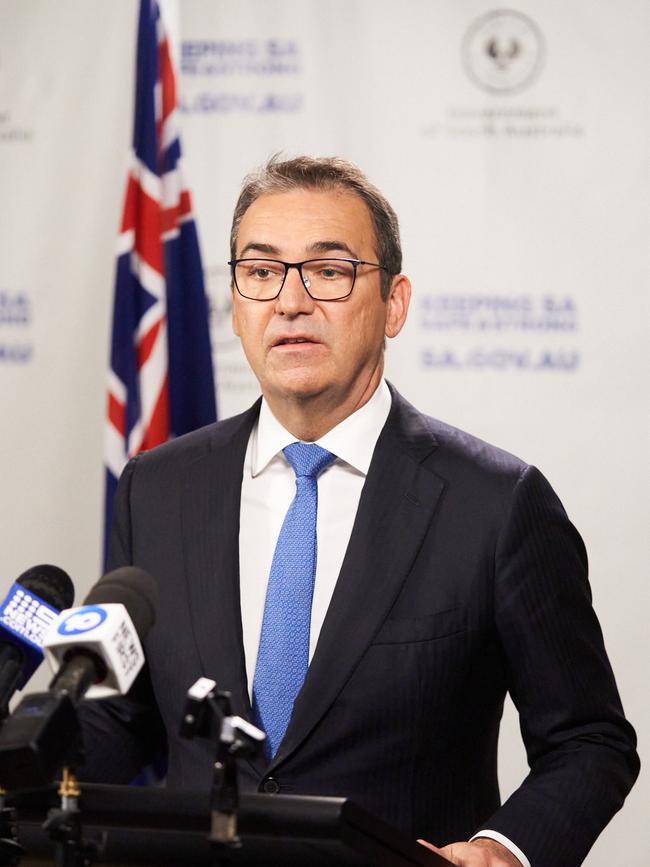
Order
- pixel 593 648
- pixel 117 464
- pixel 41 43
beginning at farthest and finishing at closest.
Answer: pixel 41 43
pixel 117 464
pixel 593 648

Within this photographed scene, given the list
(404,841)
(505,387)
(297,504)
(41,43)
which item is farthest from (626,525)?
(404,841)

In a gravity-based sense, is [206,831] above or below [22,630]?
below

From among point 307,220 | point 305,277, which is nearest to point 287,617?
point 305,277

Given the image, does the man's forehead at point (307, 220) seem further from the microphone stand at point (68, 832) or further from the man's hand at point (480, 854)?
the microphone stand at point (68, 832)

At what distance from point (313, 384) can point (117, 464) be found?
2.01m

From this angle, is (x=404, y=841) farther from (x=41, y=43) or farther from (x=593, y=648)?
(x=41, y=43)

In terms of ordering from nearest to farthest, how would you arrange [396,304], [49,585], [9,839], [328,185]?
[9,839] → [49,585] → [328,185] → [396,304]

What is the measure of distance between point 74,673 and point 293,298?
1.17 meters

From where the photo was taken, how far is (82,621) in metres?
1.30

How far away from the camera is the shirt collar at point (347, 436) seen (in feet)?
7.84

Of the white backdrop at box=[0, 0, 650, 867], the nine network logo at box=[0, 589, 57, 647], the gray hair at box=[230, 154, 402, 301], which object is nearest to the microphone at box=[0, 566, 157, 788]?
the nine network logo at box=[0, 589, 57, 647]

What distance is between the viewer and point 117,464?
4223 millimetres

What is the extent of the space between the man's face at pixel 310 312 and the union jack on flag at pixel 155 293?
180 centimetres

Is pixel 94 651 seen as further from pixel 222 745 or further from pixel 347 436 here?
pixel 347 436
